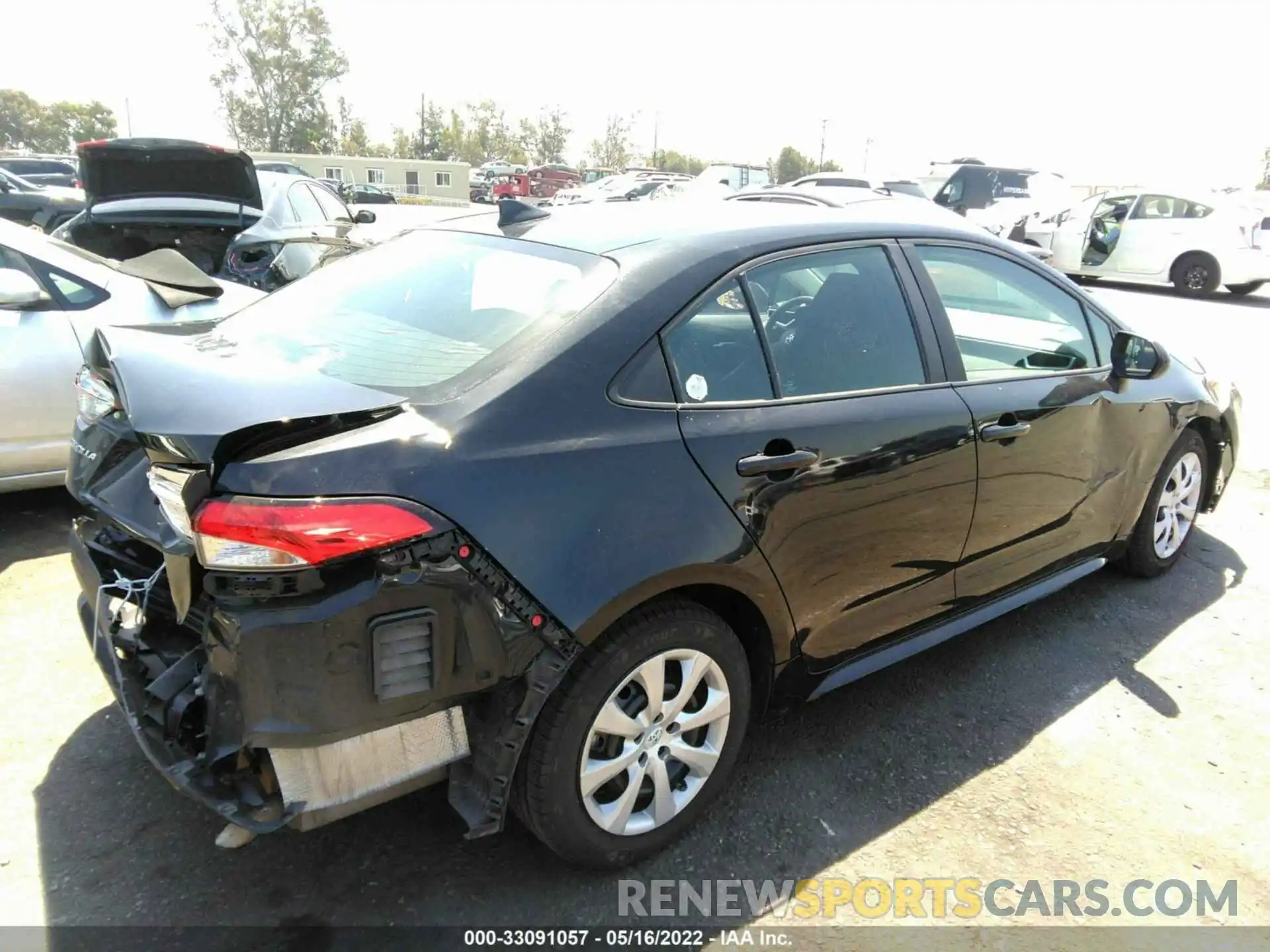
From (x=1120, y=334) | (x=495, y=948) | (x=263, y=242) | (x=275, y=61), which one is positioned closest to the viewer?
(x=495, y=948)

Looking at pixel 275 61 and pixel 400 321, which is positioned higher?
pixel 275 61

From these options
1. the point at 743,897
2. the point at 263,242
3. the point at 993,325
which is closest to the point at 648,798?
the point at 743,897

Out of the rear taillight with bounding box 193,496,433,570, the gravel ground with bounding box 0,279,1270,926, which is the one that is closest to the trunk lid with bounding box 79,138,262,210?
the gravel ground with bounding box 0,279,1270,926

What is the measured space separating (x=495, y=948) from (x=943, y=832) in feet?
4.34

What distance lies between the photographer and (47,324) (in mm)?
4328

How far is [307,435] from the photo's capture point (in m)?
1.93

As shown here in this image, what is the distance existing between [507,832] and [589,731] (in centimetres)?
60

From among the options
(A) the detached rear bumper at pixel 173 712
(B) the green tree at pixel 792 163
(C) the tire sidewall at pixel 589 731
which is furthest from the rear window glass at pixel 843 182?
(B) the green tree at pixel 792 163

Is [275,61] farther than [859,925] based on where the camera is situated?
Yes

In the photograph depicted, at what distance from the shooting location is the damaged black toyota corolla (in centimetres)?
189

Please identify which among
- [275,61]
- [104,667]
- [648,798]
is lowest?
[648,798]

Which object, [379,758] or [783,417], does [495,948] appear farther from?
[783,417]

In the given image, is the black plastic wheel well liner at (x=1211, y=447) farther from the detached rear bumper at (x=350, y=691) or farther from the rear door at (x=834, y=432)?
the detached rear bumper at (x=350, y=691)

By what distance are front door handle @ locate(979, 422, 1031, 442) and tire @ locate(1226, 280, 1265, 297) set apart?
14.5 m
